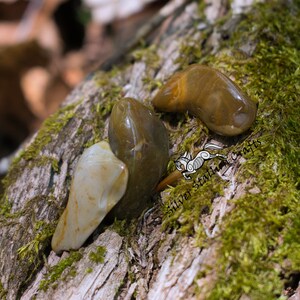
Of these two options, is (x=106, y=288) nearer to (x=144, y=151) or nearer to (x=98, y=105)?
(x=144, y=151)

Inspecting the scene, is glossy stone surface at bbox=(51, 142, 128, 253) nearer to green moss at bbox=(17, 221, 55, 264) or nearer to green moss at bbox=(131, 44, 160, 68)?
green moss at bbox=(17, 221, 55, 264)

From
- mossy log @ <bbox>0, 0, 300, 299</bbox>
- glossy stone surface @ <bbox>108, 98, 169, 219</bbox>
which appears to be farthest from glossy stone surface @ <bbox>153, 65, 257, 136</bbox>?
glossy stone surface @ <bbox>108, 98, 169, 219</bbox>

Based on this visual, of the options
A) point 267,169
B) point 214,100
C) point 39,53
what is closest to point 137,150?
point 214,100

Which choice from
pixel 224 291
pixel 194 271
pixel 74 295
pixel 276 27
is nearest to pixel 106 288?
pixel 74 295

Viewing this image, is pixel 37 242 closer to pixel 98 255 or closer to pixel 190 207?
pixel 98 255

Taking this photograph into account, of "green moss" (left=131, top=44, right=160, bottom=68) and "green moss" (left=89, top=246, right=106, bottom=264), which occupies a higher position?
"green moss" (left=89, top=246, right=106, bottom=264)
